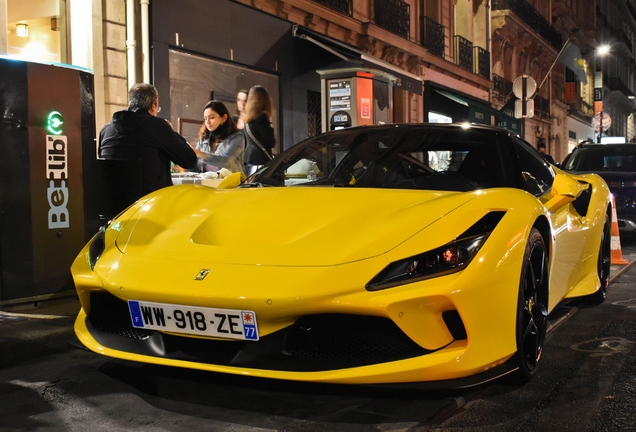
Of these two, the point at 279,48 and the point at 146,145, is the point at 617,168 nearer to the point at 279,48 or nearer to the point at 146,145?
the point at 279,48

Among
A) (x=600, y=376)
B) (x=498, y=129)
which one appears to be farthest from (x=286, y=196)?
(x=600, y=376)

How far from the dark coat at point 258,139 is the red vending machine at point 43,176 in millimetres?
2554

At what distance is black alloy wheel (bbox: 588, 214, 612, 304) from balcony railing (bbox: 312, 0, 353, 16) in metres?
9.32

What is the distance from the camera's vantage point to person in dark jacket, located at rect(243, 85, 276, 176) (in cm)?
761

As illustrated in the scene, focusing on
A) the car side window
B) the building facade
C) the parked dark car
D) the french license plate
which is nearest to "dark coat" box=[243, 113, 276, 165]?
the building facade

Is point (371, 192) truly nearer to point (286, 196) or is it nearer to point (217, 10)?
point (286, 196)

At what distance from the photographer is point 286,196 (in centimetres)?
358

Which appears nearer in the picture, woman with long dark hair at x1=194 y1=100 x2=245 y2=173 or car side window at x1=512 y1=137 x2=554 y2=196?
car side window at x1=512 y1=137 x2=554 y2=196

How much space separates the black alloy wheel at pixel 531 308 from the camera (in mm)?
3014

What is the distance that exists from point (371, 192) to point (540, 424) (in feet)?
4.27

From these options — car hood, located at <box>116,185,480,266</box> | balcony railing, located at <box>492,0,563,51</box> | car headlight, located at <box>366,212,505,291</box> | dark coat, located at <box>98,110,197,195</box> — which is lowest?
car headlight, located at <box>366,212,505,291</box>

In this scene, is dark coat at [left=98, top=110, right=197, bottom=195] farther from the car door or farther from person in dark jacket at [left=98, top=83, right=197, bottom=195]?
the car door

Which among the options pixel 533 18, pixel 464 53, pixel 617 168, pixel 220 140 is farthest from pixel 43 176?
pixel 533 18

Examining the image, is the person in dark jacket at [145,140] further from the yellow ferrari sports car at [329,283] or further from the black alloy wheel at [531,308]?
the black alloy wheel at [531,308]
